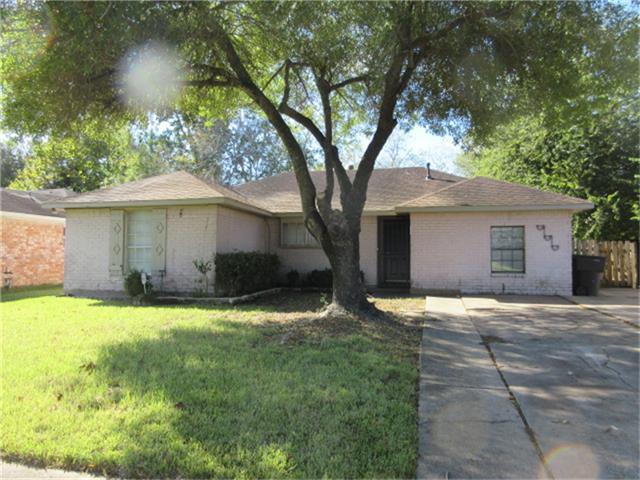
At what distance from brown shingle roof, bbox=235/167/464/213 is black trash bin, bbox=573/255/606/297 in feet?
17.7

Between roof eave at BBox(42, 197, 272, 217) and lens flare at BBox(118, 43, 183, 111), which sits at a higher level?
lens flare at BBox(118, 43, 183, 111)

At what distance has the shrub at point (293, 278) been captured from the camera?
14310 millimetres

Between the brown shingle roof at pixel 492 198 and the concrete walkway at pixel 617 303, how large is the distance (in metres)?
2.57

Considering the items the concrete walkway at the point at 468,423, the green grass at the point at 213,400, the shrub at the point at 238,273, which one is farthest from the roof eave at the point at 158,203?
the concrete walkway at the point at 468,423

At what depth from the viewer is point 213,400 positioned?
3867 millimetres

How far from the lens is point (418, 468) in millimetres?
2791

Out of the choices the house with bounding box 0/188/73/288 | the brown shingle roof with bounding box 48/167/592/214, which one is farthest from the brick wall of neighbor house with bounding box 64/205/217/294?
the house with bounding box 0/188/73/288

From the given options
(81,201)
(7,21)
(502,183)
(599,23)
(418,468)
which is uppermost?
(599,23)

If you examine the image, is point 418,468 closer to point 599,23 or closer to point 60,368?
point 60,368

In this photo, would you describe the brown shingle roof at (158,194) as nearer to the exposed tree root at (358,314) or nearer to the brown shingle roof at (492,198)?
the exposed tree root at (358,314)

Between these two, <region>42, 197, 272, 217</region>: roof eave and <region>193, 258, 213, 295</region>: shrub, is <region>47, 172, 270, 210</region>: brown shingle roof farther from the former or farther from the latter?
<region>193, 258, 213, 295</region>: shrub

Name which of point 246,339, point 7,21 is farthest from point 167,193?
point 246,339

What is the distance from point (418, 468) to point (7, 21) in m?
7.99

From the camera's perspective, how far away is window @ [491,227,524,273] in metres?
12.3
